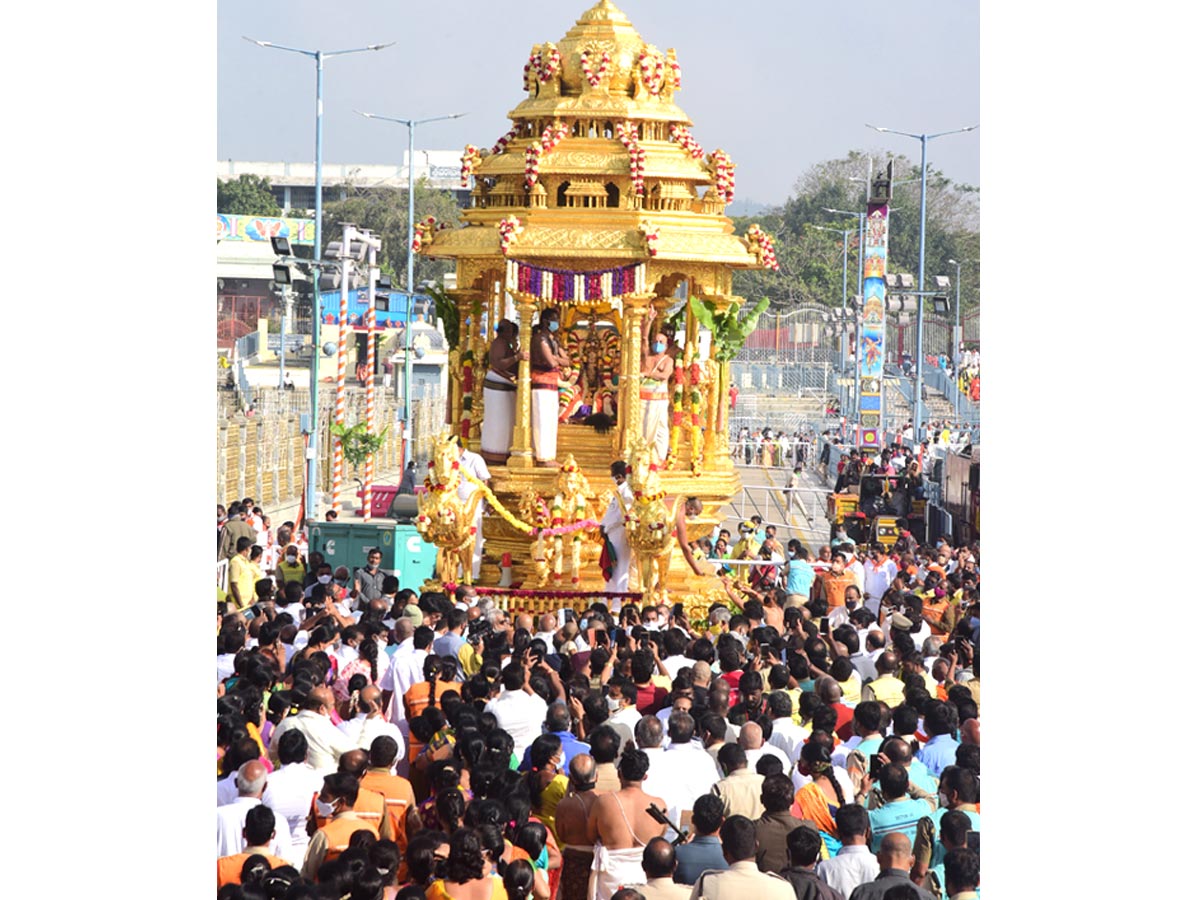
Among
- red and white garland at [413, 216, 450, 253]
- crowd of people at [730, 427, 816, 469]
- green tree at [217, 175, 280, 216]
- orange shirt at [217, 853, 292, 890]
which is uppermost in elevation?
green tree at [217, 175, 280, 216]

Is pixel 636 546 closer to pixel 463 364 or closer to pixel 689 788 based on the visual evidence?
pixel 463 364

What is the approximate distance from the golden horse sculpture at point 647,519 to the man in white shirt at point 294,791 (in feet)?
22.6

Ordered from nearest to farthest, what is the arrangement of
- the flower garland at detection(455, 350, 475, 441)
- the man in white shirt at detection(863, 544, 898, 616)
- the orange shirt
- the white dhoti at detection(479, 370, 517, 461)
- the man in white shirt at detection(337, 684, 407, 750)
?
the orange shirt, the man in white shirt at detection(337, 684, 407, 750), the man in white shirt at detection(863, 544, 898, 616), the white dhoti at detection(479, 370, 517, 461), the flower garland at detection(455, 350, 475, 441)

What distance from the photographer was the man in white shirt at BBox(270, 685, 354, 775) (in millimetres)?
9688

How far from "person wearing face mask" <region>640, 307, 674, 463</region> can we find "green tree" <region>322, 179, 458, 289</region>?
41598 mm

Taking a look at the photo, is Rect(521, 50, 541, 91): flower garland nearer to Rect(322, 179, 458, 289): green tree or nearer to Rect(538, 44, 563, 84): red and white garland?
Rect(538, 44, 563, 84): red and white garland

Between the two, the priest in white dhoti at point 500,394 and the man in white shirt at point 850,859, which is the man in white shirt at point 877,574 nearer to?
the priest in white dhoti at point 500,394

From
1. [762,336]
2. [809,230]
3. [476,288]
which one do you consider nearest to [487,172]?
[476,288]

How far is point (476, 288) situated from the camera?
718 inches

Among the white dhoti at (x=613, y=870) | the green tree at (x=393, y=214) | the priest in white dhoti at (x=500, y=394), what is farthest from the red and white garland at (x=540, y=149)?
the green tree at (x=393, y=214)

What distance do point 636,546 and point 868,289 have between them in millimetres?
20250

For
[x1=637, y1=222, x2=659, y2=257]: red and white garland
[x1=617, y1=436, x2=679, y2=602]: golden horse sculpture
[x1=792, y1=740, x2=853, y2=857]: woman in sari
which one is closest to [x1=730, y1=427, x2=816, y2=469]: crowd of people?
[x1=637, y1=222, x2=659, y2=257]: red and white garland

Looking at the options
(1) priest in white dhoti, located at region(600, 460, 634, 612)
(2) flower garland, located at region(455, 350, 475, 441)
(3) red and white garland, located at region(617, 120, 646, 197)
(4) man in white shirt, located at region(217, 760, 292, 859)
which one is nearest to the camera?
(4) man in white shirt, located at region(217, 760, 292, 859)

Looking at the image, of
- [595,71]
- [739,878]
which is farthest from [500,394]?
[739,878]
